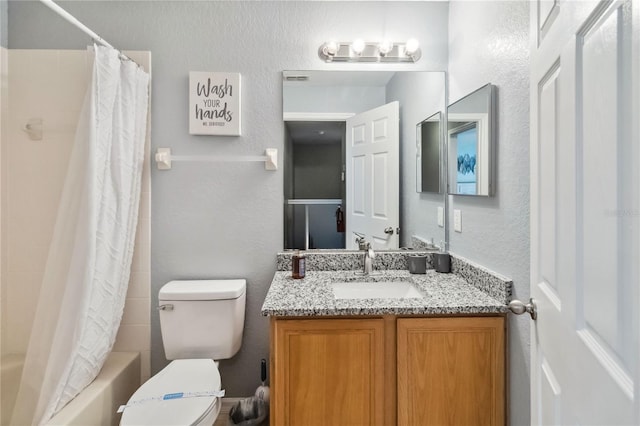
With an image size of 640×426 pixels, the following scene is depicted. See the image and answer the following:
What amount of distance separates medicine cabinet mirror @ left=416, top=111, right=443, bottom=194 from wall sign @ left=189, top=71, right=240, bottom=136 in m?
1.01

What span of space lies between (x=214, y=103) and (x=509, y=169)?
4.91 feet

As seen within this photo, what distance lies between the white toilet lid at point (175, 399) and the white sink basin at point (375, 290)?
27.4 inches


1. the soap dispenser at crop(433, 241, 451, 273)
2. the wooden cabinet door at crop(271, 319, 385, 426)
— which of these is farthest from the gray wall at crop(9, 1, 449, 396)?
the soap dispenser at crop(433, 241, 451, 273)

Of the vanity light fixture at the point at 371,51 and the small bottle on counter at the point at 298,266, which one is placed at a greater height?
the vanity light fixture at the point at 371,51

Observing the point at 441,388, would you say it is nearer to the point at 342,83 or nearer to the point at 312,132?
the point at 312,132

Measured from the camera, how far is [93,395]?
64.1 inches

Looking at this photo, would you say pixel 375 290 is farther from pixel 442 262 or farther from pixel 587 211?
pixel 587 211

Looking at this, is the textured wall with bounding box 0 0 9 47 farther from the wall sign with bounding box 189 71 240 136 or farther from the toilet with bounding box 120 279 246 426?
the toilet with bounding box 120 279 246 426

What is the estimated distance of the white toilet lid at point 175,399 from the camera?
142cm

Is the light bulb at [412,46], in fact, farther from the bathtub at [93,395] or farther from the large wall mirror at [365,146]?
the bathtub at [93,395]

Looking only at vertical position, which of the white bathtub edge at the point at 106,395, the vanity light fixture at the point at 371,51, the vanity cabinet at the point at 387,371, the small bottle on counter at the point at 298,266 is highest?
the vanity light fixture at the point at 371,51

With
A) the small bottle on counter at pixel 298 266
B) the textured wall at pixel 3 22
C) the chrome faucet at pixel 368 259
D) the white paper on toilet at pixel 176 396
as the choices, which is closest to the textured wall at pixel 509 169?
the chrome faucet at pixel 368 259

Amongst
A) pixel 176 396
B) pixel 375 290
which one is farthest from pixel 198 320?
pixel 375 290

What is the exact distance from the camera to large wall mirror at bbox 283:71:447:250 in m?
2.09
